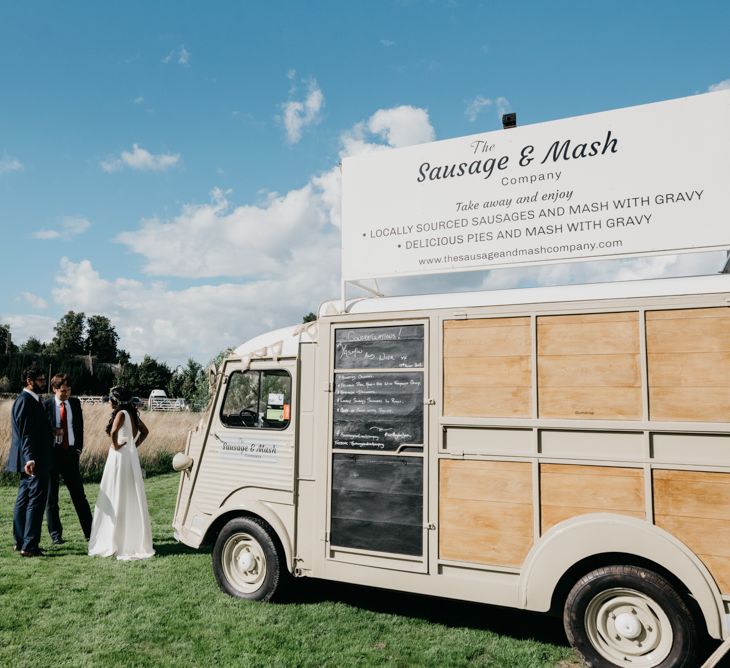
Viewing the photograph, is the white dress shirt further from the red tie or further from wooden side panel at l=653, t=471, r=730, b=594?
wooden side panel at l=653, t=471, r=730, b=594

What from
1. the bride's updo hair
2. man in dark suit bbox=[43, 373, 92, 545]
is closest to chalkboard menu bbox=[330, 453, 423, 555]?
the bride's updo hair

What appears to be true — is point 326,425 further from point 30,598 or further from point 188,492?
point 30,598

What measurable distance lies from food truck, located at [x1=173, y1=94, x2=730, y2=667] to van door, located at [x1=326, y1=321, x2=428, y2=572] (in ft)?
0.04

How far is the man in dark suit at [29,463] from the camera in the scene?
7.10 metres

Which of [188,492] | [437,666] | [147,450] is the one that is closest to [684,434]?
[437,666]

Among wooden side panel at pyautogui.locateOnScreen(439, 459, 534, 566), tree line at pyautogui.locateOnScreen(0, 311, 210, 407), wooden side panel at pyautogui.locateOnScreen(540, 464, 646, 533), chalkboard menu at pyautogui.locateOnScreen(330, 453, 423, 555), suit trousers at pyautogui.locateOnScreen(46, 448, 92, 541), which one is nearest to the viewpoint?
wooden side panel at pyautogui.locateOnScreen(540, 464, 646, 533)

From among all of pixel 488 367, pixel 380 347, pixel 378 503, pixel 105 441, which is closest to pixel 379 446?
pixel 378 503

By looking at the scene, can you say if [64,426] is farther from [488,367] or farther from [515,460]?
[515,460]

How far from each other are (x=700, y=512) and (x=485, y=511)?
55.3 inches

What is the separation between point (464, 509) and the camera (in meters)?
4.55

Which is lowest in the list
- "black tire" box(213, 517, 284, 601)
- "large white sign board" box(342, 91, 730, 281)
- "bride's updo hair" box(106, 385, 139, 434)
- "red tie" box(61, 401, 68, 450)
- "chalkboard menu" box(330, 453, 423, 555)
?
"black tire" box(213, 517, 284, 601)

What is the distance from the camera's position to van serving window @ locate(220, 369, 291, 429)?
560cm

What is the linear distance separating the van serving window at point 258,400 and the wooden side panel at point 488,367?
1.65m

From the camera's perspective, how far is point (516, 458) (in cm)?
440
